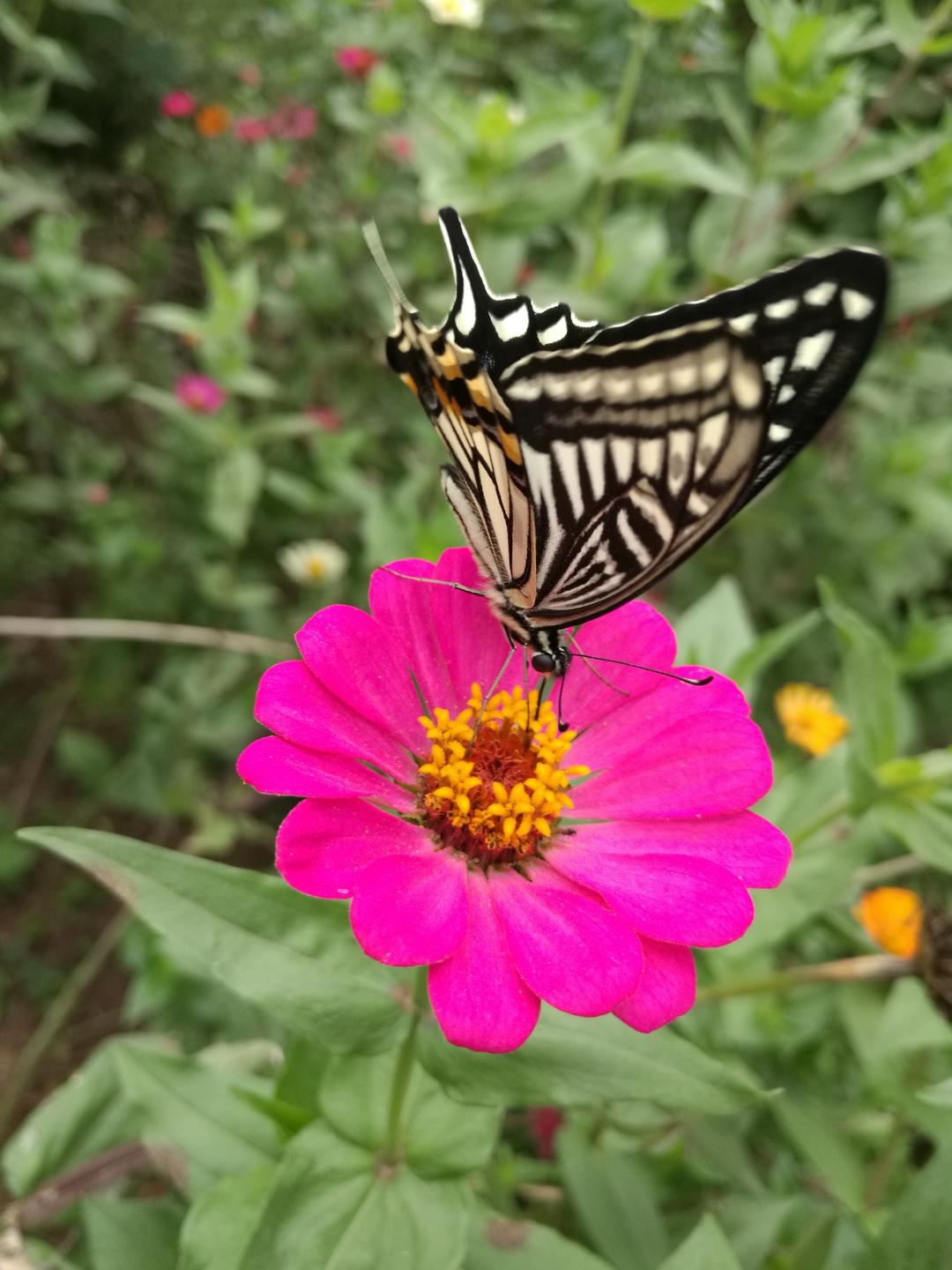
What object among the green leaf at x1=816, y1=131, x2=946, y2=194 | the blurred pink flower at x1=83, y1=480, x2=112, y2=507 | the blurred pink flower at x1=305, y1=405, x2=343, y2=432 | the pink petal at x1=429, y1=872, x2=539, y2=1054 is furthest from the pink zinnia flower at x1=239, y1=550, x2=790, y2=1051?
the blurred pink flower at x1=83, y1=480, x2=112, y2=507

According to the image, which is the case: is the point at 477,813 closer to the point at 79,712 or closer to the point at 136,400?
the point at 79,712

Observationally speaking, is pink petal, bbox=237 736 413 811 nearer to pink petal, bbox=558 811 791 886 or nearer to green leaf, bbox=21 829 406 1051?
green leaf, bbox=21 829 406 1051

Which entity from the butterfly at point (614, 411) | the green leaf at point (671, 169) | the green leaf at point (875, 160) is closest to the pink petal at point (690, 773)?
the butterfly at point (614, 411)

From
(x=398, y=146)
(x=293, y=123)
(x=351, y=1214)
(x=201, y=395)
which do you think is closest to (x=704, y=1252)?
(x=351, y=1214)

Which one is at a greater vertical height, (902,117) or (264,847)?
(902,117)

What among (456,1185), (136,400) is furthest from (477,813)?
(136,400)

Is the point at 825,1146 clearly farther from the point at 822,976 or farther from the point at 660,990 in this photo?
the point at 660,990
